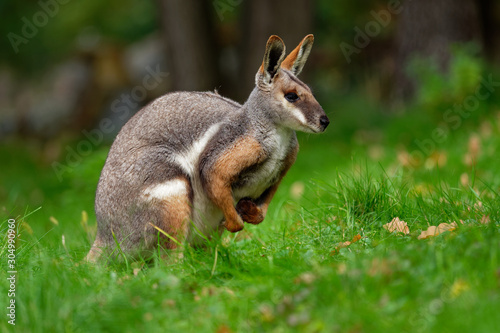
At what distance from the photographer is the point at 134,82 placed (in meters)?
13.5

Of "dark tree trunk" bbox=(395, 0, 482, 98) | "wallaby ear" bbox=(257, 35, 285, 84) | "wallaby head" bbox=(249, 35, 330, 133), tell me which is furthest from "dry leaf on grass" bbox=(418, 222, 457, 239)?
"dark tree trunk" bbox=(395, 0, 482, 98)

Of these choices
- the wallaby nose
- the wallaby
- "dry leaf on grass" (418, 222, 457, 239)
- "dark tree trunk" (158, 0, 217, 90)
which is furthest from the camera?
"dark tree trunk" (158, 0, 217, 90)

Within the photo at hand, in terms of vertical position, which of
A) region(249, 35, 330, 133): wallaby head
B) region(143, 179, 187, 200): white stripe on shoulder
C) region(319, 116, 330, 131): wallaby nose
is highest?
region(249, 35, 330, 133): wallaby head

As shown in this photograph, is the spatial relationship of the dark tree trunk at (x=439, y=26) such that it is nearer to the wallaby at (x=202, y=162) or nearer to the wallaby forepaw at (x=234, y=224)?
the wallaby at (x=202, y=162)

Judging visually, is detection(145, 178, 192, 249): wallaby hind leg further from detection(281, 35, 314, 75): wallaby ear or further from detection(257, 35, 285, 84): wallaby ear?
detection(281, 35, 314, 75): wallaby ear

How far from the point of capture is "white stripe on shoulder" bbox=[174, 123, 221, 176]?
13.0ft

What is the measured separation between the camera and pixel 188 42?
995 cm

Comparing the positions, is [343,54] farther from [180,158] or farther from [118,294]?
[118,294]

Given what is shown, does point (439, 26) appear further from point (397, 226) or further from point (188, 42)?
point (397, 226)

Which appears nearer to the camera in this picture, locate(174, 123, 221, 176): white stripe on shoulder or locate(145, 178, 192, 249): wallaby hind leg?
locate(145, 178, 192, 249): wallaby hind leg

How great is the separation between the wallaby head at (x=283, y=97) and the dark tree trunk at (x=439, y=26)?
5770 mm

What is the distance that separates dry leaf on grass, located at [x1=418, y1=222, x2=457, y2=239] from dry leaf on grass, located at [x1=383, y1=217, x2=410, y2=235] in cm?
15

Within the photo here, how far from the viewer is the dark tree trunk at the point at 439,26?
9.19 m

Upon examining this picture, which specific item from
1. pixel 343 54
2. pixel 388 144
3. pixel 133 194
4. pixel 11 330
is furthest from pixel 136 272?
pixel 343 54
